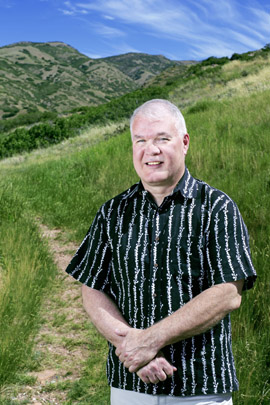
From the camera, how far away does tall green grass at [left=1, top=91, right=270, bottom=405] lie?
8.95 ft

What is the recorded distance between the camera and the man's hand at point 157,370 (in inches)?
61.7

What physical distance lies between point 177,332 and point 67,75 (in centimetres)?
17282

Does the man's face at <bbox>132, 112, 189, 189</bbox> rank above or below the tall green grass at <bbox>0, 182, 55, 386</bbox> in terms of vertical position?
above

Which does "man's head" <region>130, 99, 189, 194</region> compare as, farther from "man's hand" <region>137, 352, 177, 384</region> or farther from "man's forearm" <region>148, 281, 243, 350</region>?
"man's hand" <region>137, 352, 177, 384</region>

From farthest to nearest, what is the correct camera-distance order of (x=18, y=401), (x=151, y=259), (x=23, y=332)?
(x=23, y=332)
(x=18, y=401)
(x=151, y=259)

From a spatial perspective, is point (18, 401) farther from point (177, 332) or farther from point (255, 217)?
point (255, 217)

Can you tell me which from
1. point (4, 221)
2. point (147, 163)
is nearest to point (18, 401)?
point (147, 163)

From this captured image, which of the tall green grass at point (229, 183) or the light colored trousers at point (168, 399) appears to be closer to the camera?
the light colored trousers at point (168, 399)

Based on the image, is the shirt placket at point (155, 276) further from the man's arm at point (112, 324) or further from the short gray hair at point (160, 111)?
the short gray hair at point (160, 111)

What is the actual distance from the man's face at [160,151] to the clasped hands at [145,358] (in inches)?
24.0

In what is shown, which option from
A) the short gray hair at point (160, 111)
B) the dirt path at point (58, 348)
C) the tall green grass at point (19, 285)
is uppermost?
the short gray hair at point (160, 111)

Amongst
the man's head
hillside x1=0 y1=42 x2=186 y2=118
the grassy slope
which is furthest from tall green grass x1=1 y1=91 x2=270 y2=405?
hillside x1=0 y1=42 x2=186 y2=118

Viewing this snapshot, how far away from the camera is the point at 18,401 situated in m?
2.96

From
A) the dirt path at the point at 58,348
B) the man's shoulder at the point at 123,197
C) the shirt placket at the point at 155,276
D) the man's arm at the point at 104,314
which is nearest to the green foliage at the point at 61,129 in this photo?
the dirt path at the point at 58,348
